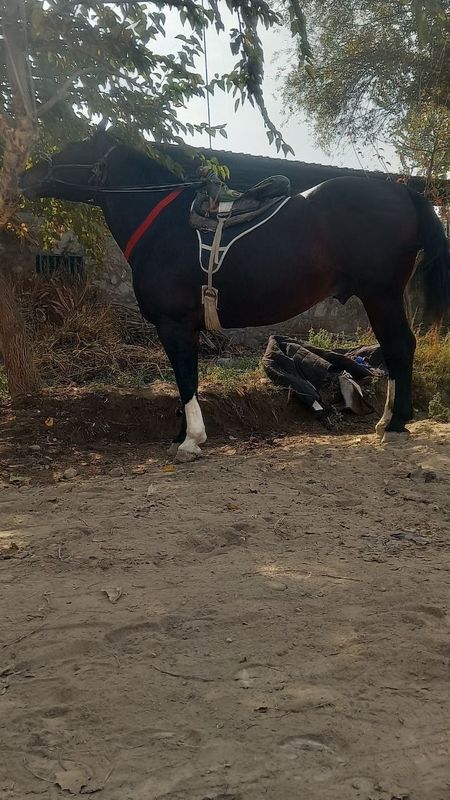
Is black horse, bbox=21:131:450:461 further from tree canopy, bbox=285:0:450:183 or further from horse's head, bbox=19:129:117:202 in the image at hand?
tree canopy, bbox=285:0:450:183

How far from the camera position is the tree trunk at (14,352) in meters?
5.56

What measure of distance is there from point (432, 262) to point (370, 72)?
9.06 m

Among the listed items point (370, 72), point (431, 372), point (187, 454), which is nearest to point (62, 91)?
point (187, 454)

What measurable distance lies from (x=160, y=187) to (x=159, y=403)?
2.02 m

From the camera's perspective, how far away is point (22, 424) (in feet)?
16.8

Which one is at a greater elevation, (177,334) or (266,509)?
(177,334)

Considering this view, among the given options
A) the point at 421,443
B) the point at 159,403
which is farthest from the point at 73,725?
the point at 159,403

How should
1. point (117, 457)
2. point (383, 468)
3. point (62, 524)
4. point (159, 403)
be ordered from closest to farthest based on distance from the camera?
1. point (62, 524)
2. point (383, 468)
3. point (117, 457)
4. point (159, 403)

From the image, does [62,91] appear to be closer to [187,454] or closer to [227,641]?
[187,454]

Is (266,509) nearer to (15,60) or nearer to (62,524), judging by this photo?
(62,524)

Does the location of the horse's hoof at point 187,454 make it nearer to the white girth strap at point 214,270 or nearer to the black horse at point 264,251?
the black horse at point 264,251

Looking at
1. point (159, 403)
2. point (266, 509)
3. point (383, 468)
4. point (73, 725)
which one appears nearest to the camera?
point (73, 725)

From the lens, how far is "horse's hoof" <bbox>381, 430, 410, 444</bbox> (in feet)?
14.7

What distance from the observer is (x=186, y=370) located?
4.41 m
